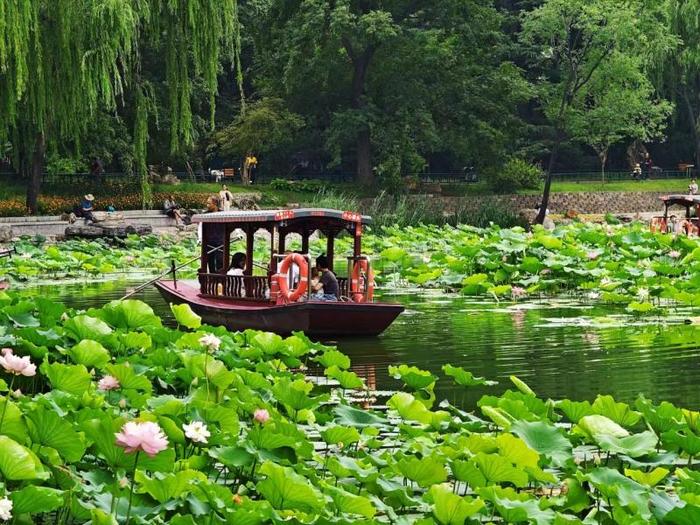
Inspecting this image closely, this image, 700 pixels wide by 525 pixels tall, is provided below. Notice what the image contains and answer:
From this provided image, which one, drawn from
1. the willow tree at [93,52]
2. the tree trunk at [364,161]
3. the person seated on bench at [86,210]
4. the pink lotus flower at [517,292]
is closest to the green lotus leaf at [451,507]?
the pink lotus flower at [517,292]

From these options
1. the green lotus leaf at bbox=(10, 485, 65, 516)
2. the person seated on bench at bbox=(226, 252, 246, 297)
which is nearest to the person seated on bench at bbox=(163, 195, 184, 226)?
the person seated on bench at bbox=(226, 252, 246, 297)

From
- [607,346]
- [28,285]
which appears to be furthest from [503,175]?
[607,346]

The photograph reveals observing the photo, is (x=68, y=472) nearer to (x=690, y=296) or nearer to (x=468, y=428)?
(x=468, y=428)

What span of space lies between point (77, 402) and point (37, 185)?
26.1 m

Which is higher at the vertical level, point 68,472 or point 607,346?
point 68,472

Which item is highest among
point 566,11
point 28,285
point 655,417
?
point 566,11

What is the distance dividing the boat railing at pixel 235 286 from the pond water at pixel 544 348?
100 cm

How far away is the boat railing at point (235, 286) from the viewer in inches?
551

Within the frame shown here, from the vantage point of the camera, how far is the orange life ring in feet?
42.9

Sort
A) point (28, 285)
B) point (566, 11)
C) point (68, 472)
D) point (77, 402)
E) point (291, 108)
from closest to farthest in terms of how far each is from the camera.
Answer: point (68, 472) → point (77, 402) → point (28, 285) → point (566, 11) → point (291, 108)

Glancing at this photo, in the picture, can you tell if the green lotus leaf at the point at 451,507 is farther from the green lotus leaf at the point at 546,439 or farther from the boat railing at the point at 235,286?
the boat railing at the point at 235,286

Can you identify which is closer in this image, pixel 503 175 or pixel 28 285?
pixel 28 285

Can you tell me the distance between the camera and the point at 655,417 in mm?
5984

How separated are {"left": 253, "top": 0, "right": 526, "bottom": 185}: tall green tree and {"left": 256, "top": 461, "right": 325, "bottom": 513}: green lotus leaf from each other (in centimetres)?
3526
